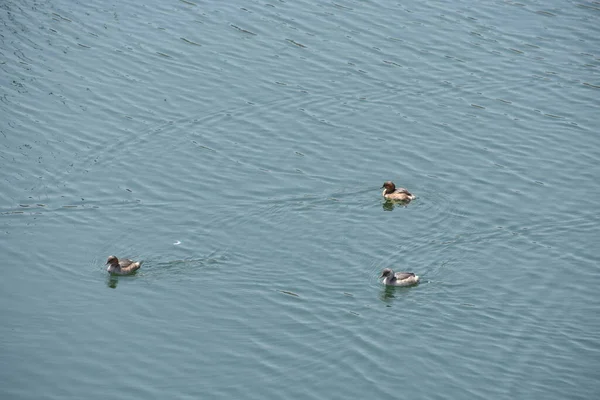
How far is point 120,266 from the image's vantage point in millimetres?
24250

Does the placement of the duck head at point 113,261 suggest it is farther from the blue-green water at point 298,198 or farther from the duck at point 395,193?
the duck at point 395,193

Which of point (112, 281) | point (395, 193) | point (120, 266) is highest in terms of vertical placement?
point (395, 193)

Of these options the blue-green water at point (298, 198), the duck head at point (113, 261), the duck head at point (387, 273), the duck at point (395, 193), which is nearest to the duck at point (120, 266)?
the duck head at point (113, 261)

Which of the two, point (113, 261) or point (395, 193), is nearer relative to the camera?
point (113, 261)

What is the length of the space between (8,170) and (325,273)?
31.5 feet

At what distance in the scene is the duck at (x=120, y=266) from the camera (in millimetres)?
24188

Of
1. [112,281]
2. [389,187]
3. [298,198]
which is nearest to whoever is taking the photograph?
[112,281]

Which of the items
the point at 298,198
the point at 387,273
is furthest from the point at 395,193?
the point at 387,273

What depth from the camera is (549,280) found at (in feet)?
80.8

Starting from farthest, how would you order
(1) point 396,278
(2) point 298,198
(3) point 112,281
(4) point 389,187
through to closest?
(4) point 389,187
(2) point 298,198
(3) point 112,281
(1) point 396,278

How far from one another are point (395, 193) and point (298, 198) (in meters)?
2.52

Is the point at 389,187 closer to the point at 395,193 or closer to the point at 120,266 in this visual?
the point at 395,193

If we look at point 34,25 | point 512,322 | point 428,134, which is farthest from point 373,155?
point 34,25

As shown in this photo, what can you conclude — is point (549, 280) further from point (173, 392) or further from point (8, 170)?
point (8, 170)
